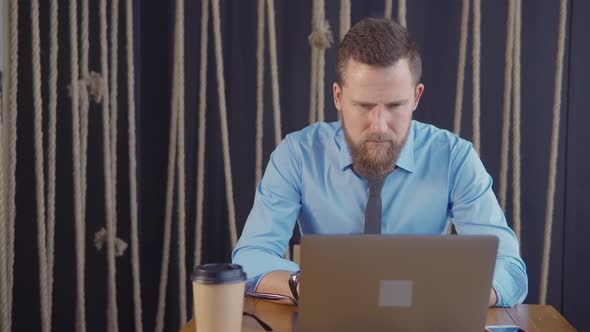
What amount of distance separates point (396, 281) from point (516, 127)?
1.30 m

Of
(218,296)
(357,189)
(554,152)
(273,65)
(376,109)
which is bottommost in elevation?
(218,296)

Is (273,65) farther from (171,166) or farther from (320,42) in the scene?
(171,166)

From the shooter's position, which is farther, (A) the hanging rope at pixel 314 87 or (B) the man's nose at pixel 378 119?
(A) the hanging rope at pixel 314 87

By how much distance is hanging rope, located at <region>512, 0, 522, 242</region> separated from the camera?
2.27 m

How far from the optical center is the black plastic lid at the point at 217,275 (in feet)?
3.95

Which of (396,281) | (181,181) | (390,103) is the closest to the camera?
(396,281)

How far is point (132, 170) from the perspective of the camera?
238 centimetres

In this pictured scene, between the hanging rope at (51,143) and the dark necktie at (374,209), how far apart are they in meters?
1.05

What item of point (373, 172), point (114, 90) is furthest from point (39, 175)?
point (373, 172)

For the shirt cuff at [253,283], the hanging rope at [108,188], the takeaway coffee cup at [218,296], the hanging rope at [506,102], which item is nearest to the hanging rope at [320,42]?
the hanging rope at [506,102]

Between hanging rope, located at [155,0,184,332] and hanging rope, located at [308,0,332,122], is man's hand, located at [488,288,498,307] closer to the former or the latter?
hanging rope, located at [308,0,332,122]

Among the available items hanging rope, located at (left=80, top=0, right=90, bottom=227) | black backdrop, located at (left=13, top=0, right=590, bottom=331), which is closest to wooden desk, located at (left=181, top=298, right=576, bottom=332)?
black backdrop, located at (left=13, top=0, right=590, bottom=331)

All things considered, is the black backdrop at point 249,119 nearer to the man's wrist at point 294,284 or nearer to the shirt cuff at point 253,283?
the shirt cuff at point 253,283

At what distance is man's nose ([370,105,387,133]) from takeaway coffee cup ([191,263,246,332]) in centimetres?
68
